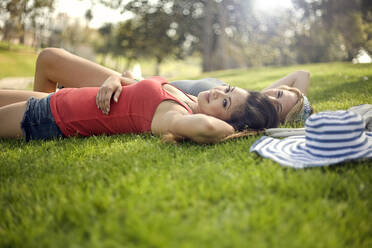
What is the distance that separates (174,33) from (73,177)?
86.9ft

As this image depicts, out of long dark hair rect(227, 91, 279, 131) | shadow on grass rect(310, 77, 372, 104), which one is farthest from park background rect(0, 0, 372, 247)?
shadow on grass rect(310, 77, 372, 104)

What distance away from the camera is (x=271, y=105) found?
3342mm

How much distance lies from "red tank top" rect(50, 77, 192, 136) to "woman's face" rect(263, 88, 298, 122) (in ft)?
3.89

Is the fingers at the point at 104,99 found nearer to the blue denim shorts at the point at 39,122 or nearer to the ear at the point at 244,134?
the blue denim shorts at the point at 39,122

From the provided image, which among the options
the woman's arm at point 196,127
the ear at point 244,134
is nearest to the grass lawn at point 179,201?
the woman's arm at point 196,127

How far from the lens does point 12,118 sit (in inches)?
126

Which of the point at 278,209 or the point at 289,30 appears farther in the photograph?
the point at 289,30

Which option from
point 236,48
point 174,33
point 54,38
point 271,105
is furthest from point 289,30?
point 54,38

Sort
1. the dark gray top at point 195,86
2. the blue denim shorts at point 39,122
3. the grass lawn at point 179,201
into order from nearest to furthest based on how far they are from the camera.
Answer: the grass lawn at point 179,201, the blue denim shorts at point 39,122, the dark gray top at point 195,86

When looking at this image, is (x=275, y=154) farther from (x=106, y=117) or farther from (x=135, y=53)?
(x=135, y=53)

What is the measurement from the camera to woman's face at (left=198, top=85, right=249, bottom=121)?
3.13 metres

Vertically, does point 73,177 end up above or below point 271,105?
below

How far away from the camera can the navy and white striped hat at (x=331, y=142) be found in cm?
221

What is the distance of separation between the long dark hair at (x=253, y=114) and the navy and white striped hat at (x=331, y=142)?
0.78 meters
